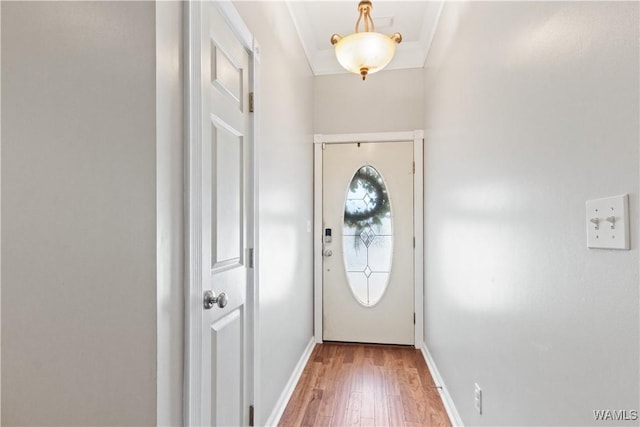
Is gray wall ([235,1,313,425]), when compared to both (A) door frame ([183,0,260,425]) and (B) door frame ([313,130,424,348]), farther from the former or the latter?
(A) door frame ([183,0,260,425])

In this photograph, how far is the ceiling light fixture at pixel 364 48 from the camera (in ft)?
7.20

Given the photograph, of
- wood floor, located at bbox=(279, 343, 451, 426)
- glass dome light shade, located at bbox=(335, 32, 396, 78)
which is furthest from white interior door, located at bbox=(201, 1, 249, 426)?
glass dome light shade, located at bbox=(335, 32, 396, 78)

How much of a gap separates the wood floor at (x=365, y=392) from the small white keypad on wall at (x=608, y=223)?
5.65 ft

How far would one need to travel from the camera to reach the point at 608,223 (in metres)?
0.73

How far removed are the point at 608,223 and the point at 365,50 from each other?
1.85 metres

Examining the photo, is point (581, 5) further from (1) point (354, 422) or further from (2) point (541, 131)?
(1) point (354, 422)

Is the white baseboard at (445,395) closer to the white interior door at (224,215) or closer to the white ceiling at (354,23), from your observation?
the white interior door at (224,215)

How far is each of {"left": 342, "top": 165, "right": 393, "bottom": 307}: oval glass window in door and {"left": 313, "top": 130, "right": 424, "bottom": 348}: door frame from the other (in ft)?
0.81

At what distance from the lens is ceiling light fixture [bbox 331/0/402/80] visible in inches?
86.4

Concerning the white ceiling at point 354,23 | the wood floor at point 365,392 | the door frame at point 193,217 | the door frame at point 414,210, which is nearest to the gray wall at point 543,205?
the wood floor at point 365,392

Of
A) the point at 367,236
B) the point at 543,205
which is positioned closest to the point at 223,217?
the point at 543,205

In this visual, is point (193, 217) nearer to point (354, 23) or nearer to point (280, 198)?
point (280, 198)

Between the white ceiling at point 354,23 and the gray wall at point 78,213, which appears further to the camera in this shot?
the white ceiling at point 354,23

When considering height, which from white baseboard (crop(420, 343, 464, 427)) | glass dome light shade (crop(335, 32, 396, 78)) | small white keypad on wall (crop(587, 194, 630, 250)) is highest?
glass dome light shade (crop(335, 32, 396, 78))
